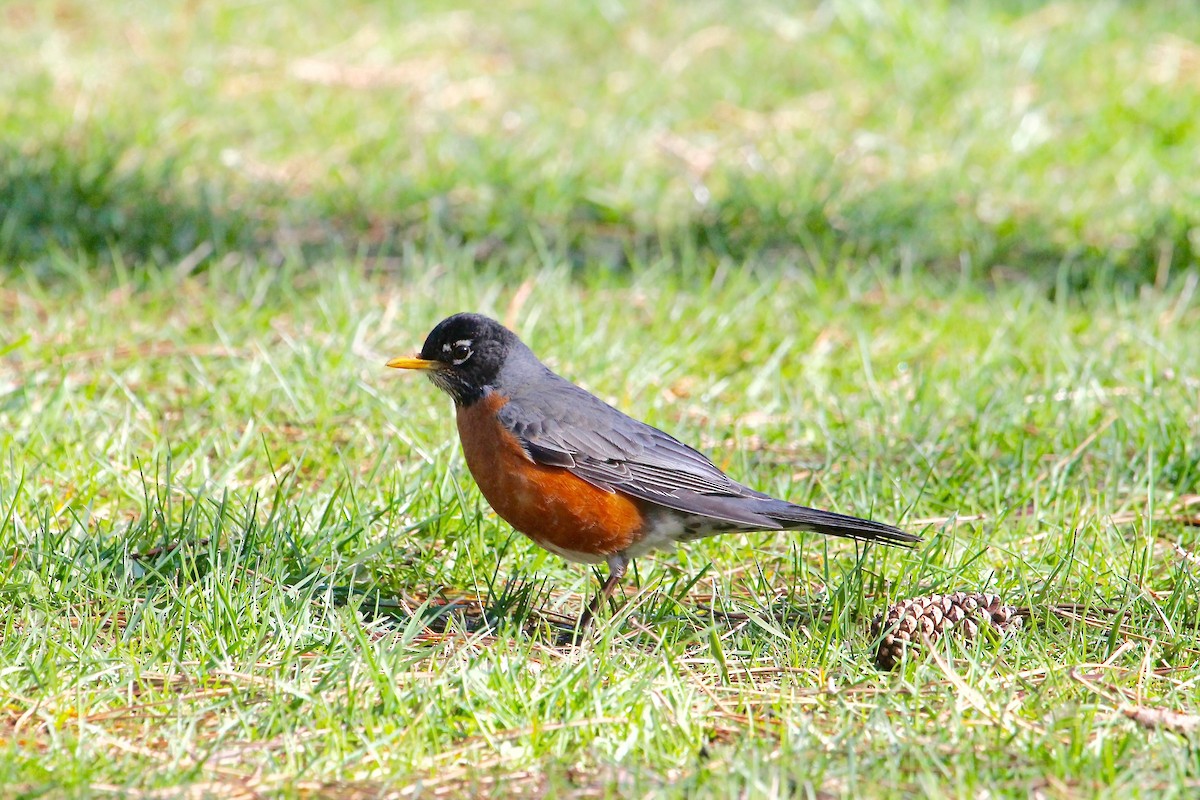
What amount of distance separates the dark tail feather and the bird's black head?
1.02m

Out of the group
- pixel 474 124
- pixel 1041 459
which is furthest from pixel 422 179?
pixel 1041 459

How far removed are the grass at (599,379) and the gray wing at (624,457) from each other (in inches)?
9.9

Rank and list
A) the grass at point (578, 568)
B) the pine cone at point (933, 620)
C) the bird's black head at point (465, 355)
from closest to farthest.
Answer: the grass at point (578, 568) < the pine cone at point (933, 620) < the bird's black head at point (465, 355)

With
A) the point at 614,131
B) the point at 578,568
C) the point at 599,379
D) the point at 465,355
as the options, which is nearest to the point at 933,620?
the point at 578,568

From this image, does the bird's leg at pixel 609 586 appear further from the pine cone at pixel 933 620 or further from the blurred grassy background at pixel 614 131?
the blurred grassy background at pixel 614 131

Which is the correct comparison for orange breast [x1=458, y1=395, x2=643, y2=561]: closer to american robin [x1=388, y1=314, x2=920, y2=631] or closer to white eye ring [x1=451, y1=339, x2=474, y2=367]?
american robin [x1=388, y1=314, x2=920, y2=631]

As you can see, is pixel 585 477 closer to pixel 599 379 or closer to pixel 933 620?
pixel 933 620

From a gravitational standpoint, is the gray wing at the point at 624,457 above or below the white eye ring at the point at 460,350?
below

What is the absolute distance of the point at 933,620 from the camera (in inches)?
138

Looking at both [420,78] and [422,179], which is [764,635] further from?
[420,78]

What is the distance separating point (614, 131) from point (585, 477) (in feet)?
14.6

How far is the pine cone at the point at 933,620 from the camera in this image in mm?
3484

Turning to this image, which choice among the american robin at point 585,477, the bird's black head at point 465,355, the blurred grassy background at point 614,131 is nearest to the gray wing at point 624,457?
the american robin at point 585,477

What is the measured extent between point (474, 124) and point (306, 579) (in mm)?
5199
